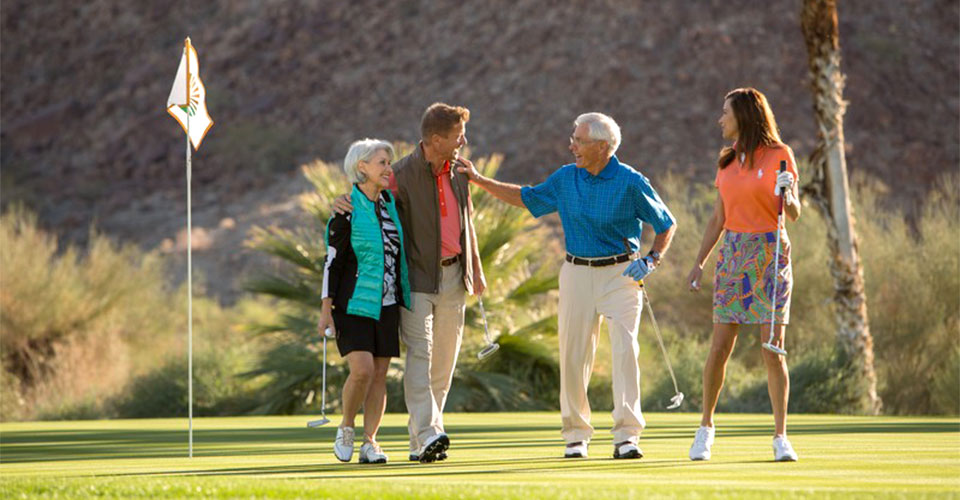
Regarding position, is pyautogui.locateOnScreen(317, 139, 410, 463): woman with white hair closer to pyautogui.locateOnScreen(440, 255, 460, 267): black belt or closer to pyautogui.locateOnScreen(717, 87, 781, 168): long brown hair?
pyautogui.locateOnScreen(440, 255, 460, 267): black belt

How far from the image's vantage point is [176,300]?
32969 mm

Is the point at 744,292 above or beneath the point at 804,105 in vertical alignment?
beneath

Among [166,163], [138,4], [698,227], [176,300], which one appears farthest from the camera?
[138,4]

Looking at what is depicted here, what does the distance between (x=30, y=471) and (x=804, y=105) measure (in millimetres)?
37440

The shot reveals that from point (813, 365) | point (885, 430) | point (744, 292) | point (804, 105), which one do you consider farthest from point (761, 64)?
point (744, 292)

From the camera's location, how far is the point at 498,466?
30.1ft

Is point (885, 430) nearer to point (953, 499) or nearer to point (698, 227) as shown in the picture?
point (953, 499)

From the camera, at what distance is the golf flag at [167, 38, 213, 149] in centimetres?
1073

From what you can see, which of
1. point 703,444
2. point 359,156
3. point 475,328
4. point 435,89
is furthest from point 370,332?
point 435,89

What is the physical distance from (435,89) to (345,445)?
39269 millimetres

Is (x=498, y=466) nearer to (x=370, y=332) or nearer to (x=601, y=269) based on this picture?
(x=370, y=332)

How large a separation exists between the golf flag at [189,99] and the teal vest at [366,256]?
189 centimetres

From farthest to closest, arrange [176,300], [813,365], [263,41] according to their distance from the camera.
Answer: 1. [263,41]
2. [176,300]
3. [813,365]

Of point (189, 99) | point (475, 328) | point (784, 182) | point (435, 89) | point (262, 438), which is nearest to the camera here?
point (784, 182)
